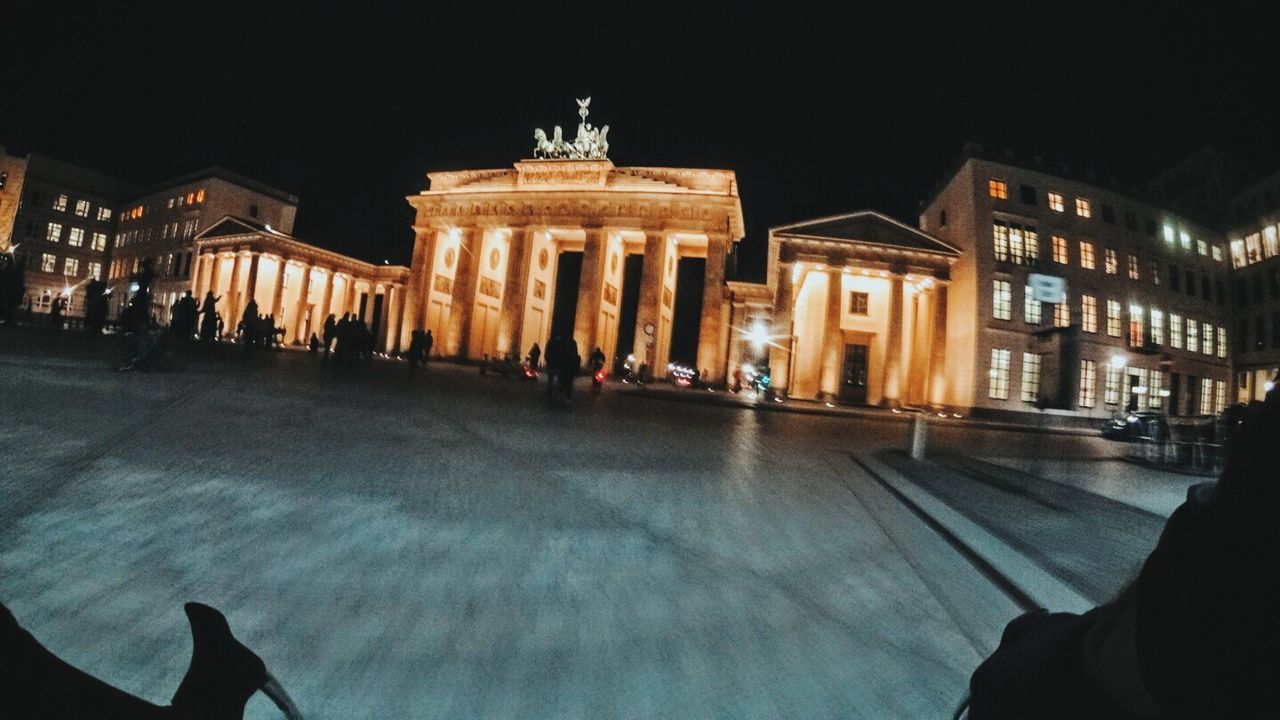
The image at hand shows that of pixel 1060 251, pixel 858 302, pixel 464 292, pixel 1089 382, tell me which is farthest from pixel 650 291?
pixel 1089 382

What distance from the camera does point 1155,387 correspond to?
2167 centimetres

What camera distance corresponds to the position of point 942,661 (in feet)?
8.07

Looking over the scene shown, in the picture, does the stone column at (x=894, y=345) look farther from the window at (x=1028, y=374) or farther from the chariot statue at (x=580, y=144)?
the chariot statue at (x=580, y=144)

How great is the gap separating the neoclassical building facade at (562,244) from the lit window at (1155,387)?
20127 millimetres

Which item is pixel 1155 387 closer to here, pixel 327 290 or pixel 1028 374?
pixel 1028 374

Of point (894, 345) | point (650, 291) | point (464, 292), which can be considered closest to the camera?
point (894, 345)

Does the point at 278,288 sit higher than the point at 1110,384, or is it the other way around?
the point at 278,288

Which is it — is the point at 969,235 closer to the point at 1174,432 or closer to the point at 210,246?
the point at 1174,432

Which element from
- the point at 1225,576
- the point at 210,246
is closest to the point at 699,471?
the point at 1225,576

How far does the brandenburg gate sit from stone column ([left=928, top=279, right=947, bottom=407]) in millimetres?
12300

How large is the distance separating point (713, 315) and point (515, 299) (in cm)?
1390

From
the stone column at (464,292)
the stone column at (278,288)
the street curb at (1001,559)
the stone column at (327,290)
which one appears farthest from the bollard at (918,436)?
the stone column at (327,290)

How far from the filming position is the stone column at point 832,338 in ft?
97.6

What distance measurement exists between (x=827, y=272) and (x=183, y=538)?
104ft
